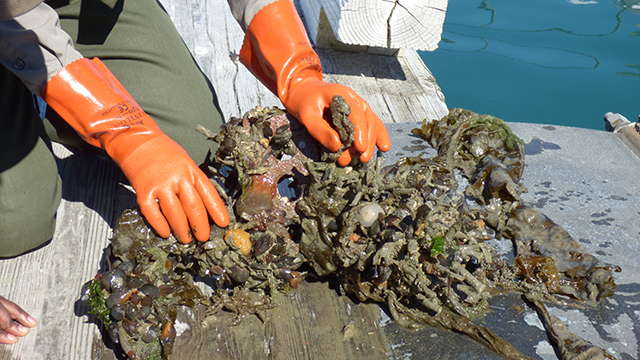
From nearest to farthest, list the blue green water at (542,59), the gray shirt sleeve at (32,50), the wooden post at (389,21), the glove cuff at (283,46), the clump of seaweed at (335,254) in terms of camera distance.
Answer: the clump of seaweed at (335,254), the gray shirt sleeve at (32,50), the glove cuff at (283,46), the wooden post at (389,21), the blue green water at (542,59)

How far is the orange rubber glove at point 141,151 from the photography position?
5.38ft

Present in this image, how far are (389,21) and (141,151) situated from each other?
213 centimetres

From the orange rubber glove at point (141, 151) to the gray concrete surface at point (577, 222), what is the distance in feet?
2.85

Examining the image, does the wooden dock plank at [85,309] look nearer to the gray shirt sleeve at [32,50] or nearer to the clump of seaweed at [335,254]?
the clump of seaweed at [335,254]

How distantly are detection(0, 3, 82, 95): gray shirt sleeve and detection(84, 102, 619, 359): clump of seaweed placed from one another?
2.12 feet

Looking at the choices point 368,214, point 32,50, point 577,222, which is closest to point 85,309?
point 32,50

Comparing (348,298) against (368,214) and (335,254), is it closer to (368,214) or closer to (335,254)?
(335,254)

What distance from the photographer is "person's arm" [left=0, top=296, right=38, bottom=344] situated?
67.6 inches

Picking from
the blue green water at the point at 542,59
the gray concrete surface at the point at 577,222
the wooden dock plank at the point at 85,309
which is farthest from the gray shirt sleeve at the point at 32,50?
A: the blue green water at the point at 542,59

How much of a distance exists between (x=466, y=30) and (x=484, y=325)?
195 inches

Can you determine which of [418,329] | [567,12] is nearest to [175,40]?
[418,329]

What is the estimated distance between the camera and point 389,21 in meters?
3.15

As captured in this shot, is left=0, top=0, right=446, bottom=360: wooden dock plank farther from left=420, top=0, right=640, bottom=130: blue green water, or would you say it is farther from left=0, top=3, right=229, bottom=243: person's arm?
left=420, top=0, right=640, bottom=130: blue green water

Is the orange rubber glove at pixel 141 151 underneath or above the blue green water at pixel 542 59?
above
